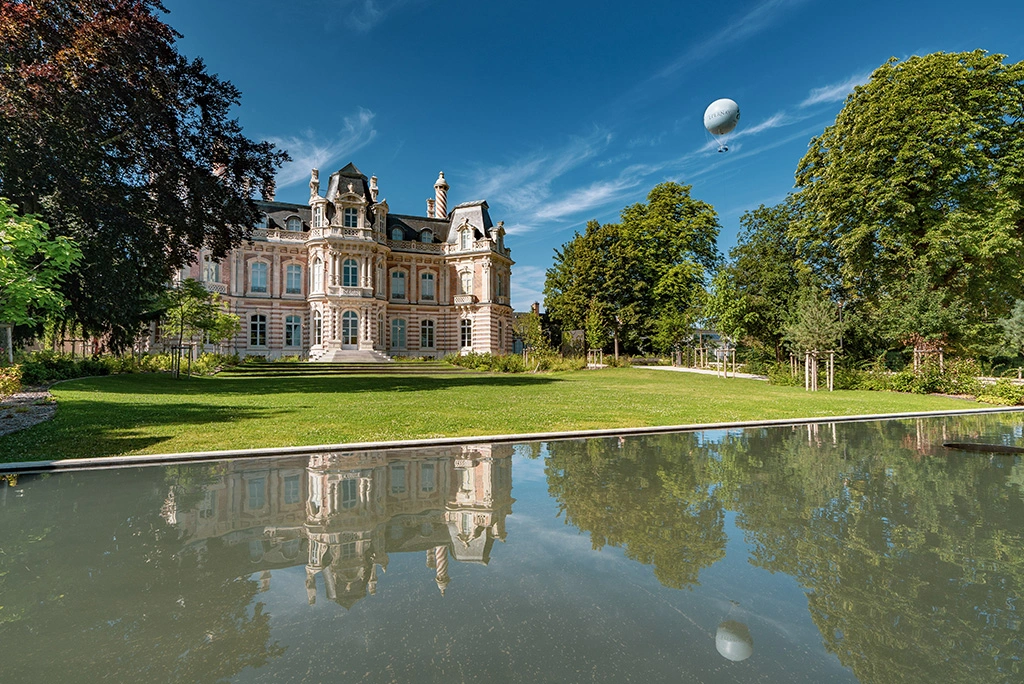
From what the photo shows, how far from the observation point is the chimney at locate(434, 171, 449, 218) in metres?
49.4

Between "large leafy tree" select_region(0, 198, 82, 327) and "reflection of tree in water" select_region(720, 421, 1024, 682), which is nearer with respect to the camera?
"reflection of tree in water" select_region(720, 421, 1024, 682)

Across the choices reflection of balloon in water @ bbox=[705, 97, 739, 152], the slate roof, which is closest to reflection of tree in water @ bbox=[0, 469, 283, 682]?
reflection of balloon in water @ bbox=[705, 97, 739, 152]

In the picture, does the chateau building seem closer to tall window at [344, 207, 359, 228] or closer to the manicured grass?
tall window at [344, 207, 359, 228]

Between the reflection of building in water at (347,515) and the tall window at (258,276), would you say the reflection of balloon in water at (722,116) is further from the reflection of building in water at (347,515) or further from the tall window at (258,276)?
the tall window at (258,276)

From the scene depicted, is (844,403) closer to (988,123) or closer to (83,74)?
(988,123)

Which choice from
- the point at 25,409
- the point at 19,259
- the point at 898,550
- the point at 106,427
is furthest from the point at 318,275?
the point at 898,550

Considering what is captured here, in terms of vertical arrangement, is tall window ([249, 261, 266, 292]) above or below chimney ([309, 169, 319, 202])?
below

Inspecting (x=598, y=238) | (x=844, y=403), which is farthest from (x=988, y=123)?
(x=598, y=238)

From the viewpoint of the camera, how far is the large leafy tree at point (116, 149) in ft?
48.0

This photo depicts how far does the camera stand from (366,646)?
2.85 meters

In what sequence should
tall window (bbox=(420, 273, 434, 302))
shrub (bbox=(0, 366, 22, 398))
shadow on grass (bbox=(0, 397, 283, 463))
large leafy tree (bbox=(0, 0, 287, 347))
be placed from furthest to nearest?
tall window (bbox=(420, 273, 434, 302)) → large leafy tree (bbox=(0, 0, 287, 347)) → shrub (bbox=(0, 366, 22, 398)) → shadow on grass (bbox=(0, 397, 283, 463))

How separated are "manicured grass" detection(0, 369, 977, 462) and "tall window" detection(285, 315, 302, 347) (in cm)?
1790

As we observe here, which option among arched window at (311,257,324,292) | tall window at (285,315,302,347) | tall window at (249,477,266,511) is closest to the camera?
tall window at (249,477,266,511)

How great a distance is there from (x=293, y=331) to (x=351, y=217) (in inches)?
427
